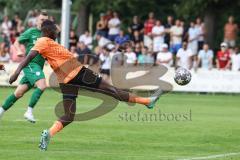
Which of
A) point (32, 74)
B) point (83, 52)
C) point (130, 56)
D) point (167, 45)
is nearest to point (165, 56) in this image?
point (130, 56)

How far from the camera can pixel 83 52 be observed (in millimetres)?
32594

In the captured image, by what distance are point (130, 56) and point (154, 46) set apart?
225 centimetres

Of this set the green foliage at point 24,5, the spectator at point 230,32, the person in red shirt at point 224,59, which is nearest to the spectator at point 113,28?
the spectator at point 230,32

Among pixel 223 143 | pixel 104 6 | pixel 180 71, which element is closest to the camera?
pixel 223 143

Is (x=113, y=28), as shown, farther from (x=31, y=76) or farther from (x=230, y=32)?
(x=31, y=76)

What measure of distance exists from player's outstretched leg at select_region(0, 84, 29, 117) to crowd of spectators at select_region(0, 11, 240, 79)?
13.8 metres

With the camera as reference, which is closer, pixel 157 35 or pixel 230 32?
pixel 157 35

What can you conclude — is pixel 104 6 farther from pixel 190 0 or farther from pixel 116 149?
pixel 116 149

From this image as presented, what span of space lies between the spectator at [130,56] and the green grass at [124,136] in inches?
344

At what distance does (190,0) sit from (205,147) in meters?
26.7

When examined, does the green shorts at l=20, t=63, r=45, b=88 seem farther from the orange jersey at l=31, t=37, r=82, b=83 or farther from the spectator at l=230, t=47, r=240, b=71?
the spectator at l=230, t=47, r=240, b=71

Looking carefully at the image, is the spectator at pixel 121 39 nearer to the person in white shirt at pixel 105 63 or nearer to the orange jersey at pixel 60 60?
the person in white shirt at pixel 105 63

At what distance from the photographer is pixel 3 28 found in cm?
3781

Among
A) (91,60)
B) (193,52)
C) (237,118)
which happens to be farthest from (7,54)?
(237,118)
